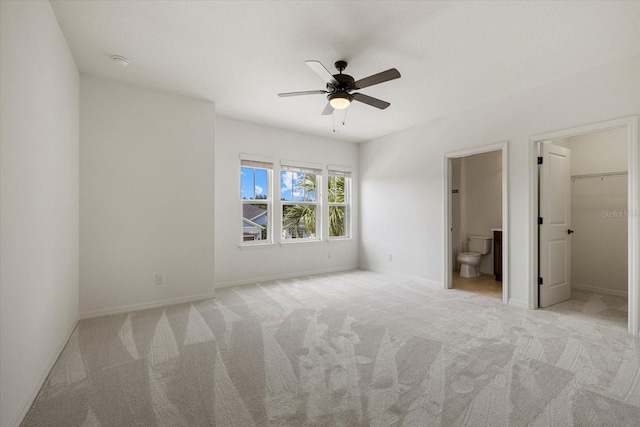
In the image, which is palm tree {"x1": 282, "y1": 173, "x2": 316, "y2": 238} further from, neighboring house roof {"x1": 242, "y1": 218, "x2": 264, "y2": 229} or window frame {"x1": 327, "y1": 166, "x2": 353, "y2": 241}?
neighboring house roof {"x1": 242, "y1": 218, "x2": 264, "y2": 229}

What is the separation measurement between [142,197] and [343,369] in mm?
3172

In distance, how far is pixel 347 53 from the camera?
3.02m

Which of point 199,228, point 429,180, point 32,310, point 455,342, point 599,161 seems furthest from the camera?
point 429,180

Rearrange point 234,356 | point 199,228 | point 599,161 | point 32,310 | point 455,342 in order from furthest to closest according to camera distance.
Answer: point 599,161, point 199,228, point 455,342, point 234,356, point 32,310

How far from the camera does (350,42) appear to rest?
9.31 feet

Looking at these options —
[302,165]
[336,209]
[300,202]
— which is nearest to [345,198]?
[336,209]

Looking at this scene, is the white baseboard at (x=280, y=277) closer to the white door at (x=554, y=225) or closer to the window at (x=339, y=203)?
the window at (x=339, y=203)

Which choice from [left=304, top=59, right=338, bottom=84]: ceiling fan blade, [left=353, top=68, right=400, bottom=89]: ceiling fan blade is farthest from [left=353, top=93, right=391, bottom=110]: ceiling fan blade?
[left=304, top=59, right=338, bottom=84]: ceiling fan blade

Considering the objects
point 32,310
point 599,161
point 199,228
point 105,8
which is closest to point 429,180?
point 599,161

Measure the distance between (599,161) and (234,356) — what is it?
569 centimetres

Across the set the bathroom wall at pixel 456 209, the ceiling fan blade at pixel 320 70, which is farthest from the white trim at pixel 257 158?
the bathroom wall at pixel 456 209

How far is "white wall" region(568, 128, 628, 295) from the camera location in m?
4.45

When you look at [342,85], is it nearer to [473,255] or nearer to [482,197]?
[473,255]

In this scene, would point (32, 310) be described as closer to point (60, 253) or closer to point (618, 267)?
point (60, 253)
